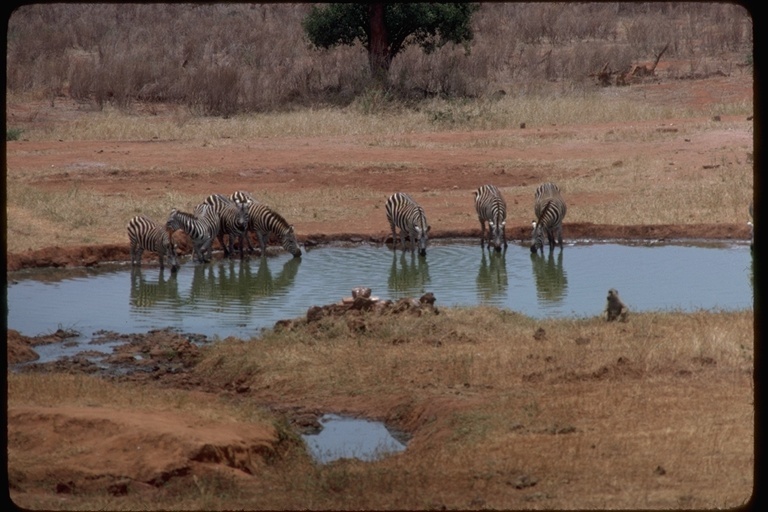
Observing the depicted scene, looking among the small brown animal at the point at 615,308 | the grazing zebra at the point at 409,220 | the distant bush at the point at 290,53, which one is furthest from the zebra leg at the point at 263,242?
the distant bush at the point at 290,53

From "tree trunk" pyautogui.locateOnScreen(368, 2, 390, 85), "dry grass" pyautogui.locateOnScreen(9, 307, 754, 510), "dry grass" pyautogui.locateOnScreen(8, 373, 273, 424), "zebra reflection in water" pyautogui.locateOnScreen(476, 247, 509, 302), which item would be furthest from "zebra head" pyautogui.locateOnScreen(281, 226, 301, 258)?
"tree trunk" pyautogui.locateOnScreen(368, 2, 390, 85)

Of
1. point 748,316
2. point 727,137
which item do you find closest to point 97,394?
point 748,316

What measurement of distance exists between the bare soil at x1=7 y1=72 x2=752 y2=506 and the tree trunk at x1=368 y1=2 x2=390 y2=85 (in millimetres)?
6108

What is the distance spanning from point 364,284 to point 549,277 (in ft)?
9.02

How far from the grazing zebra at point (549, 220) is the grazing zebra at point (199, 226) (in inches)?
202

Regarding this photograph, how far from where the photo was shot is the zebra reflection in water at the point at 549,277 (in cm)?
1697

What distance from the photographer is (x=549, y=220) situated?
793 inches

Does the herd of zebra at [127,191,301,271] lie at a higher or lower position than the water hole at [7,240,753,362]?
higher

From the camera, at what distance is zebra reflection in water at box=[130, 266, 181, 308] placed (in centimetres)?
1708

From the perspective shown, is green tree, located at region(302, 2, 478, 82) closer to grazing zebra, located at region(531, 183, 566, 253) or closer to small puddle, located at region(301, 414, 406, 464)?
grazing zebra, located at region(531, 183, 566, 253)

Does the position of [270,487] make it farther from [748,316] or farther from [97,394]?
[748,316]

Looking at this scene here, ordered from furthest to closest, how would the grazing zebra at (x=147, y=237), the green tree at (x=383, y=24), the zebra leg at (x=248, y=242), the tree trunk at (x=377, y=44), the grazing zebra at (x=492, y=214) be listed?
the green tree at (x=383, y=24)
the tree trunk at (x=377, y=44)
the zebra leg at (x=248, y=242)
the grazing zebra at (x=492, y=214)
the grazing zebra at (x=147, y=237)

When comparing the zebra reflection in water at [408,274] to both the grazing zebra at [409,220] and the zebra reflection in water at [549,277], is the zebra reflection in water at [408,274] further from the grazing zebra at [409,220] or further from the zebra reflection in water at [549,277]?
the zebra reflection in water at [549,277]

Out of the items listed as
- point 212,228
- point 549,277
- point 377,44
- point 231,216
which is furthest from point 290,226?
point 377,44
